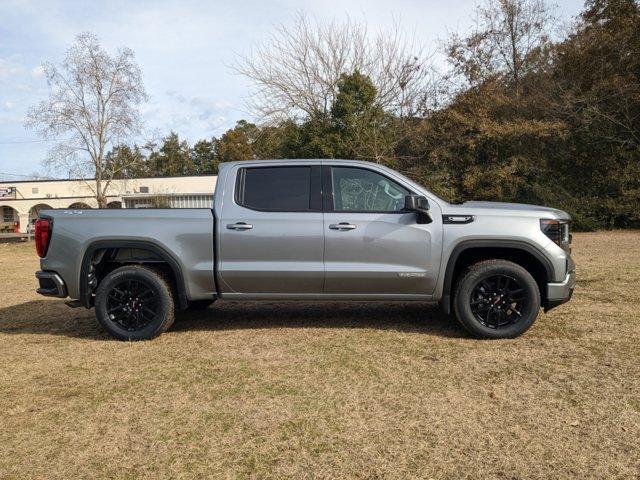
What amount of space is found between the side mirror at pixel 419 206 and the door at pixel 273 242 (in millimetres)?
876

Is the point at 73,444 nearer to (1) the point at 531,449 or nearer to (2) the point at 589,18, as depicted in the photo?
(1) the point at 531,449

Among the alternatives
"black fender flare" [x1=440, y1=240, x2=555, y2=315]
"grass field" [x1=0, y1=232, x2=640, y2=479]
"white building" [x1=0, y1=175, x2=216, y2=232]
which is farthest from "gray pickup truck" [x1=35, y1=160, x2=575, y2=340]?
"white building" [x1=0, y1=175, x2=216, y2=232]

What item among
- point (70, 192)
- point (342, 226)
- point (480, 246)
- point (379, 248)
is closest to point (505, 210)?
point (480, 246)

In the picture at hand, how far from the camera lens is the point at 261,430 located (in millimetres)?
3482

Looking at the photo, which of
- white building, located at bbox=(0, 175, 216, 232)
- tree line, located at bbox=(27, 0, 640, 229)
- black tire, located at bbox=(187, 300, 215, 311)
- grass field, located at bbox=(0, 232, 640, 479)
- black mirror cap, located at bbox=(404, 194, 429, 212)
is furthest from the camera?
white building, located at bbox=(0, 175, 216, 232)

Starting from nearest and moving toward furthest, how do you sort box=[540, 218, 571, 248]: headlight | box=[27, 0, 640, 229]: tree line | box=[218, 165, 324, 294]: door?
box=[540, 218, 571, 248]: headlight → box=[218, 165, 324, 294]: door → box=[27, 0, 640, 229]: tree line

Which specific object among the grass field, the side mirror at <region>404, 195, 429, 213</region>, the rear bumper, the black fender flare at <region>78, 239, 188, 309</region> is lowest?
the grass field

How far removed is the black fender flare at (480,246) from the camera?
5371 mm

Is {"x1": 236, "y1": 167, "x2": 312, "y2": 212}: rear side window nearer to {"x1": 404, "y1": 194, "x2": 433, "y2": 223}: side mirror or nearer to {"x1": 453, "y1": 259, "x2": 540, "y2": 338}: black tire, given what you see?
{"x1": 404, "y1": 194, "x2": 433, "y2": 223}: side mirror

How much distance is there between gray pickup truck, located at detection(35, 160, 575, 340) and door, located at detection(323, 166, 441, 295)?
10mm

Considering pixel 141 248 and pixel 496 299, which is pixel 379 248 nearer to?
pixel 496 299

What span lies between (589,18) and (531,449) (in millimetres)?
25278

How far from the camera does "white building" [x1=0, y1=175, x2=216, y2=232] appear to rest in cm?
4588

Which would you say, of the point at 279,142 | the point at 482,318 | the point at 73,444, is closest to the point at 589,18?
the point at 279,142
